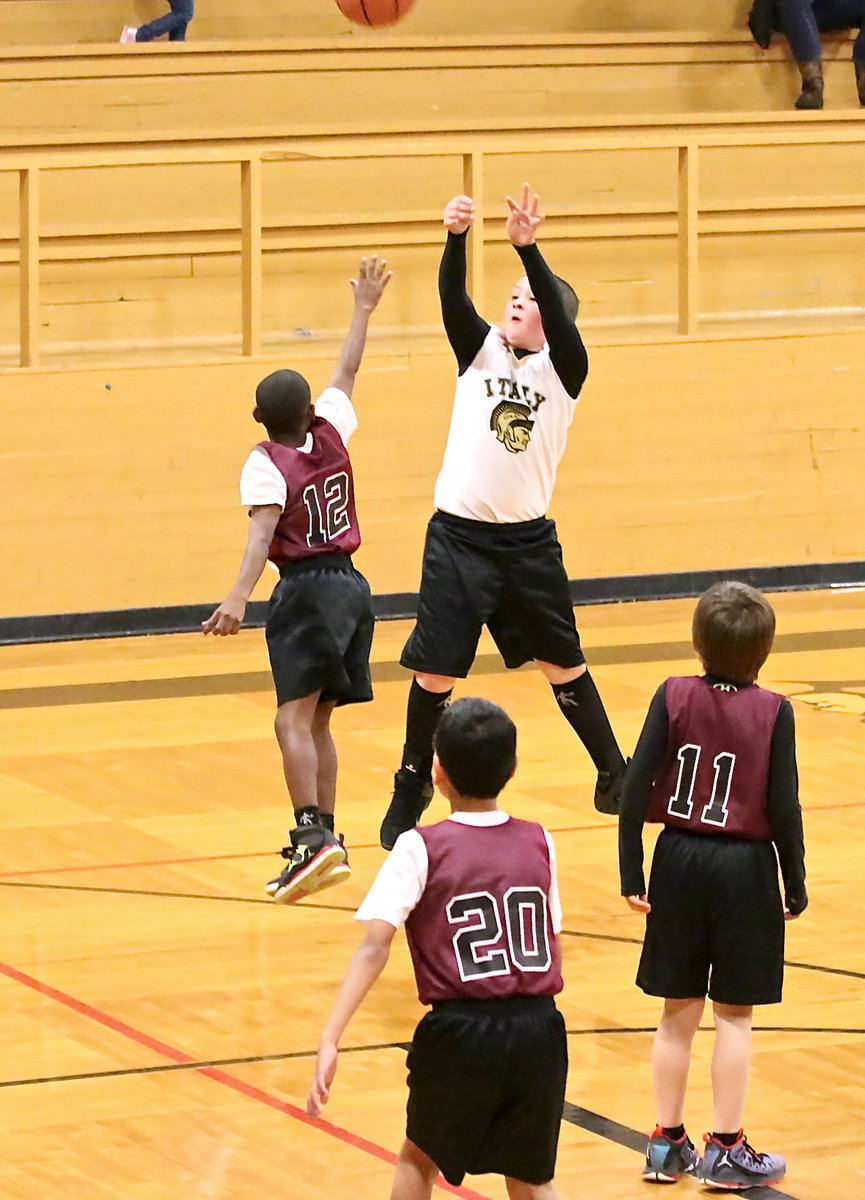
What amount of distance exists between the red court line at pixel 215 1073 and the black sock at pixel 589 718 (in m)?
1.95

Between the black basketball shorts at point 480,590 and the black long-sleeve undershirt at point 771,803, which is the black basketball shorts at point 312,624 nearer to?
the black basketball shorts at point 480,590

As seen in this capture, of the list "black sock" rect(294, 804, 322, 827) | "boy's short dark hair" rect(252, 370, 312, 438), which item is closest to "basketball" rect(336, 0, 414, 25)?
"boy's short dark hair" rect(252, 370, 312, 438)

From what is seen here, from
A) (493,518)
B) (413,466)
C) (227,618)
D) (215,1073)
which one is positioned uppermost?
(413,466)

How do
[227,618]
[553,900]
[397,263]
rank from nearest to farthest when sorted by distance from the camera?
[553,900] → [227,618] → [397,263]

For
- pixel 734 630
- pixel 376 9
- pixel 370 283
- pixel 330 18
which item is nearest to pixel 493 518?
pixel 370 283

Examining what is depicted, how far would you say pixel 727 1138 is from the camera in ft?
16.6

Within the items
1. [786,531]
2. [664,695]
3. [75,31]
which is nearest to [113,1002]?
[664,695]

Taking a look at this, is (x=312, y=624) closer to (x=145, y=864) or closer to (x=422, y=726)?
(x=422, y=726)

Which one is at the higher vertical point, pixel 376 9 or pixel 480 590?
pixel 376 9

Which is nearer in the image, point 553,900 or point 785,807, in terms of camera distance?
point 553,900

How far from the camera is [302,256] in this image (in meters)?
13.9

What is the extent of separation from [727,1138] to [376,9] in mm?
8297

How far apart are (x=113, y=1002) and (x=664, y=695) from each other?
2060 millimetres

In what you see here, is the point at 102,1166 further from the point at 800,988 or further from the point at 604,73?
the point at 604,73
